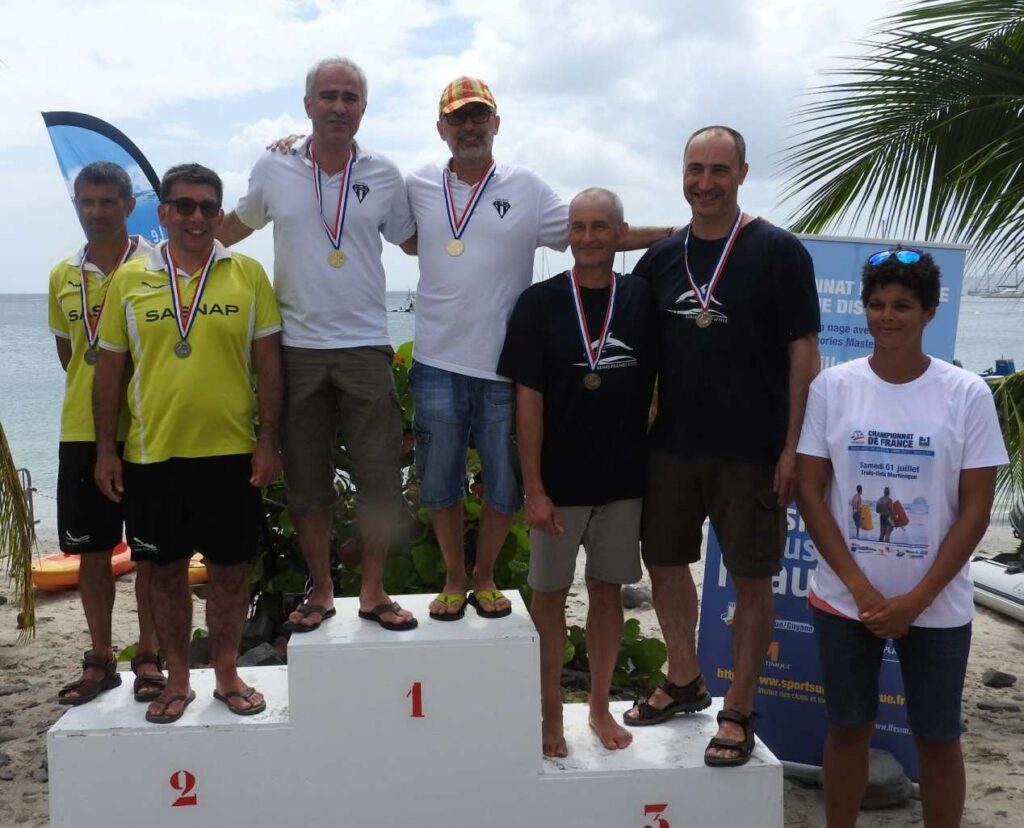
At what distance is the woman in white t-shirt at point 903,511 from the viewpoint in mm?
2842

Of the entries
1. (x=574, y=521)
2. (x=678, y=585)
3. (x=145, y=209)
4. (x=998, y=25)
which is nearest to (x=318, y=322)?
(x=574, y=521)

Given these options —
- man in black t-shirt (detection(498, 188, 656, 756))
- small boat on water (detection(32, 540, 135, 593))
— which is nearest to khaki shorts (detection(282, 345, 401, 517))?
man in black t-shirt (detection(498, 188, 656, 756))

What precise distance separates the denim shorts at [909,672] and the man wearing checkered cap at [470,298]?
→ 1210 mm

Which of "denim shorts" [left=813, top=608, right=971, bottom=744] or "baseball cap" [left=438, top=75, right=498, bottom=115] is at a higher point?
"baseball cap" [left=438, top=75, right=498, bottom=115]

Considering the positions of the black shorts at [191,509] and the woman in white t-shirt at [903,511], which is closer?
the woman in white t-shirt at [903,511]

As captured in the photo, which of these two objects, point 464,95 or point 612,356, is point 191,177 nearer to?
point 464,95

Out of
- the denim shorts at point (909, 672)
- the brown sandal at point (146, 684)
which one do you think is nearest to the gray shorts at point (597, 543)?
the denim shorts at point (909, 672)

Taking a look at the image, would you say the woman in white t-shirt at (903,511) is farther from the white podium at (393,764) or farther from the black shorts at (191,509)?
the black shorts at (191,509)

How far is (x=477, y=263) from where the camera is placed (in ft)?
11.6

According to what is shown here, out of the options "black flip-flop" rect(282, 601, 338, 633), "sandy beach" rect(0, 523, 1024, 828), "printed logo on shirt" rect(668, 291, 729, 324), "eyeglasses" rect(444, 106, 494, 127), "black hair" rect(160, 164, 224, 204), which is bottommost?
"sandy beach" rect(0, 523, 1024, 828)

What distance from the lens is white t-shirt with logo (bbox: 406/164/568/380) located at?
11.6ft

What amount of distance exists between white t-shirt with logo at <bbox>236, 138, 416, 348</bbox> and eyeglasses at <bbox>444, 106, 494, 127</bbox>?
0.95 ft

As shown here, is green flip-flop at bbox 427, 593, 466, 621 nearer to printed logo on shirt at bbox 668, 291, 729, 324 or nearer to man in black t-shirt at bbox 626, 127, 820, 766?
man in black t-shirt at bbox 626, 127, 820, 766

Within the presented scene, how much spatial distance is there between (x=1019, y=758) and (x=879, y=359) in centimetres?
273
